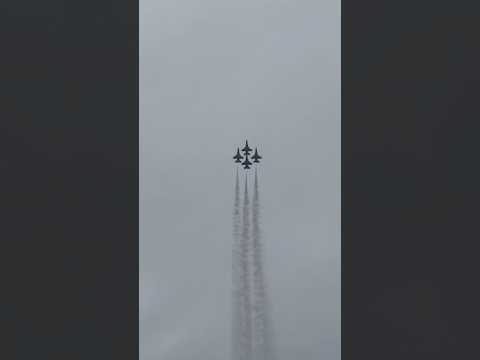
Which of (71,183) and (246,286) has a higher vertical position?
(71,183)

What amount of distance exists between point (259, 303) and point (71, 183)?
25.9 metres

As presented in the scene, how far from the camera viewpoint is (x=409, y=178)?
32.9m

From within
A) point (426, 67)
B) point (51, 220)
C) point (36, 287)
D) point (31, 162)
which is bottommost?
point (36, 287)

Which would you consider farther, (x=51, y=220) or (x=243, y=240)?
(x=243, y=240)

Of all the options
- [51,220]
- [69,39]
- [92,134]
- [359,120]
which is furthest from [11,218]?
[359,120]

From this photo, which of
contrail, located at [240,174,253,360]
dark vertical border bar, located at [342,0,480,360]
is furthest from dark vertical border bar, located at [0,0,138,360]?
contrail, located at [240,174,253,360]

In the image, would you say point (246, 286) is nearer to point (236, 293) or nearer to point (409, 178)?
point (236, 293)

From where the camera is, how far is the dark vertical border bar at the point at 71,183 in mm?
31906

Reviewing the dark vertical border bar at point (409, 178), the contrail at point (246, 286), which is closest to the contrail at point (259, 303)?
the contrail at point (246, 286)

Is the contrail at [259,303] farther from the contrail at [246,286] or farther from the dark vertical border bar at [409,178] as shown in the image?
the dark vertical border bar at [409,178]

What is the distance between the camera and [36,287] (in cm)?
3238

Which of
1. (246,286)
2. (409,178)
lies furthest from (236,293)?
(409,178)

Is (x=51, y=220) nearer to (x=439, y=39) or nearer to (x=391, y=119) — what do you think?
(x=391, y=119)

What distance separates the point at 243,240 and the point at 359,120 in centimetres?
2486
